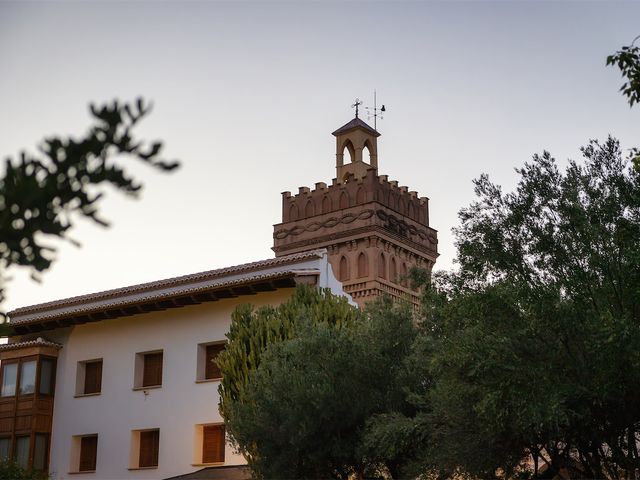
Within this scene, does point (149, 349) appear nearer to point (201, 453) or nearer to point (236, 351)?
point (201, 453)

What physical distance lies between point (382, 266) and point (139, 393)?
2066cm

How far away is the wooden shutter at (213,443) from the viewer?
25.0 metres

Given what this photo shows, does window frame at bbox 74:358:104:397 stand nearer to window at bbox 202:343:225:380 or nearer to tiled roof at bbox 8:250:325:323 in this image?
tiled roof at bbox 8:250:325:323

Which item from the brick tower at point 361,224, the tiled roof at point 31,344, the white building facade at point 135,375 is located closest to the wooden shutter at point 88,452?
the white building facade at point 135,375

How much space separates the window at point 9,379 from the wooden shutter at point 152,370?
14.2 feet

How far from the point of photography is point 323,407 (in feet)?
61.2

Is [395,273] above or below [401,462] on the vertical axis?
above

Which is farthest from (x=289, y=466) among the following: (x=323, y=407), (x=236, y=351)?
(x=236, y=351)

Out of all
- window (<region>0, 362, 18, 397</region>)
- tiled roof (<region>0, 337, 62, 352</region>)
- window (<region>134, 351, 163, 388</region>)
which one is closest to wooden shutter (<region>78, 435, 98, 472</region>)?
window (<region>134, 351, 163, 388</region>)

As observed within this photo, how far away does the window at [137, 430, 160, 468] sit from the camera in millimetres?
26234

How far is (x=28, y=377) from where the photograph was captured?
28250mm

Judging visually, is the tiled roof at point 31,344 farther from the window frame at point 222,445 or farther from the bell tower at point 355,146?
the bell tower at point 355,146

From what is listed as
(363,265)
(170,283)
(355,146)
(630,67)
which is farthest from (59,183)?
(355,146)

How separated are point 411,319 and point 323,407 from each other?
3.00 meters
